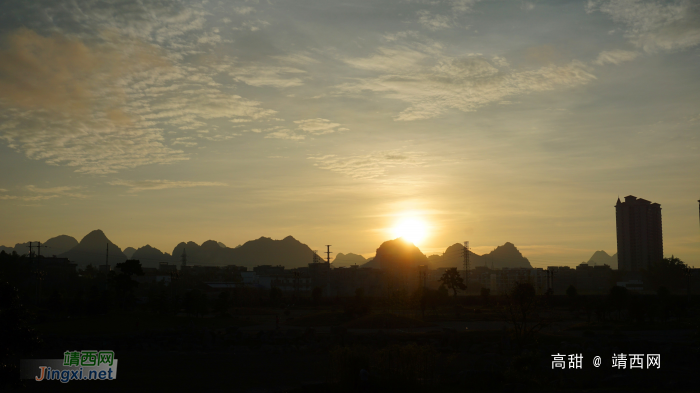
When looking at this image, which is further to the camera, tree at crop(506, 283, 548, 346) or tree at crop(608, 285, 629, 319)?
tree at crop(608, 285, 629, 319)

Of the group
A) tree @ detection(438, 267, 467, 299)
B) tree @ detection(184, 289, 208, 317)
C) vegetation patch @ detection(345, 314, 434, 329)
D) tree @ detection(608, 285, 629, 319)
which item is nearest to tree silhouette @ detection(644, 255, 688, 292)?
tree @ detection(438, 267, 467, 299)

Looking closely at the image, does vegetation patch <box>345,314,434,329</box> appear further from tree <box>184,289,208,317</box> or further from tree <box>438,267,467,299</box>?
tree <box>438,267,467,299</box>

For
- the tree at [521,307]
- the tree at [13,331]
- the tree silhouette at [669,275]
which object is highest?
the tree at [13,331]

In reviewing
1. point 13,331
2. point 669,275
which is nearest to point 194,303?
point 13,331

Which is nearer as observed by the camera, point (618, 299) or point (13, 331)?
point (13, 331)

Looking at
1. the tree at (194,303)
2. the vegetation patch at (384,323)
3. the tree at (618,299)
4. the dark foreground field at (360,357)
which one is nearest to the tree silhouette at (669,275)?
the tree at (618,299)

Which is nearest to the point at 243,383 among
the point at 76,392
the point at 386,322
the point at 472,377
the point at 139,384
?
the point at 139,384

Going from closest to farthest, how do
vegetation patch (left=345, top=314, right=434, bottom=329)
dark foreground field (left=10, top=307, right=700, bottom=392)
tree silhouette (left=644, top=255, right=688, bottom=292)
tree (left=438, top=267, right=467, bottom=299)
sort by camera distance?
dark foreground field (left=10, top=307, right=700, bottom=392) → vegetation patch (left=345, top=314, right=434, bottom=329) → tree (left=438, top=267, right=467, bottom=299) → tree silhouette (left=644, top=255, right=688, bottom=292)

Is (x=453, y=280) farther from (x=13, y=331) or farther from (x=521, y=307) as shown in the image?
(x=13, y=331)

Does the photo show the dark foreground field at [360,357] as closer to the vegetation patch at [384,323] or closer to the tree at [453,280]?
the vegetation patch at [384,323]

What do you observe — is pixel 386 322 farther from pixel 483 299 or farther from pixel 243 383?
pixel 483 299

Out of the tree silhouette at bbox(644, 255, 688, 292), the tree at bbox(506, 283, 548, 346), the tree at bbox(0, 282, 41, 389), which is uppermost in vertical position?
the tree at bbox(0, 282, 41, 389)

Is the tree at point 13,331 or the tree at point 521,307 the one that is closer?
the tree at point 13,331

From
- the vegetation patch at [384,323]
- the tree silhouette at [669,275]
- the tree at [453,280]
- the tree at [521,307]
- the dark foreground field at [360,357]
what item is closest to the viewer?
the dark foreground field at [360,357]
